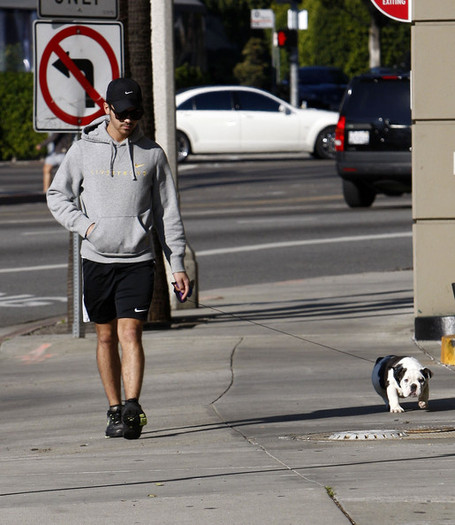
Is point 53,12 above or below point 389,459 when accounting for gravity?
above

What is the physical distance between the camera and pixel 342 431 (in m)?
7.32

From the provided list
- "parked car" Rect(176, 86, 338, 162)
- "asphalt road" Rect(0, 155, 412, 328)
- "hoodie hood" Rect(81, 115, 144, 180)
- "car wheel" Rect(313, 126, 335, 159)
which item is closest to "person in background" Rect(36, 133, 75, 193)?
"asphalt road" Rect(0, 155, 412, 328)

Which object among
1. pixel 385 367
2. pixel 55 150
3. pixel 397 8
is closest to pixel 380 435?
pixel 385 367

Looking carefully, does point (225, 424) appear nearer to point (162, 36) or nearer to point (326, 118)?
point (162, 36)

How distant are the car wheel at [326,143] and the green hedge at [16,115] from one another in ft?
25.3

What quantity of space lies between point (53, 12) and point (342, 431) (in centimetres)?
466

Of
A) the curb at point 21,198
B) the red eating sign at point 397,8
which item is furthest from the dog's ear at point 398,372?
the curb at point 21,198

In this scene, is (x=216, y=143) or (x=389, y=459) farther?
(x=216, y=143)

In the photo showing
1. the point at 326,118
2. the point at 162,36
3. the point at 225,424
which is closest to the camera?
the point at 225,424

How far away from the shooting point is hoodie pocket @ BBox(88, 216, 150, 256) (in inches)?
280

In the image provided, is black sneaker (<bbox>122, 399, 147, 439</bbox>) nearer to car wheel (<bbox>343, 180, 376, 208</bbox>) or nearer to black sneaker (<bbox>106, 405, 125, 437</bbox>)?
black sneaker (<bbox>106, 405, 125, 437</bbox>)

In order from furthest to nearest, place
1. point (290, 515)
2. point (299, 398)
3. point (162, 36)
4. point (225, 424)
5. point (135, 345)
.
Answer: point (162, 36) < point (299, 398) < point (225, 424) < point (135, 345) < point (290, 515)

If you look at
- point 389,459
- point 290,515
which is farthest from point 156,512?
point 389,459

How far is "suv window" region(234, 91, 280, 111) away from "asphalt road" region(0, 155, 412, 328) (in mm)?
4428
